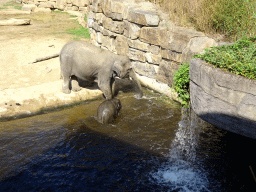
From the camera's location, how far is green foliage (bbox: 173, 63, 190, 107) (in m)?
5.73

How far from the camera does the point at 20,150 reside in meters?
5.48

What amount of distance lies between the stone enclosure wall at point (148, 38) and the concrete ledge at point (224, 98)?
1484 millimetres

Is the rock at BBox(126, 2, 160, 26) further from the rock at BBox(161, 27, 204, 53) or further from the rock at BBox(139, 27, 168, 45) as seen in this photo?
the rock at BBox(161, 27, 204, 53)

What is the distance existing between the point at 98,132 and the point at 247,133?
327 cm

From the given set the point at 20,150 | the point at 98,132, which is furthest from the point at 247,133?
the point at 20,150

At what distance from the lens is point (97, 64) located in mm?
7109

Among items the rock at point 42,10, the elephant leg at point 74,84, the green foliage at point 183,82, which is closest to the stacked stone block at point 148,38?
the green foliage at point 183,82

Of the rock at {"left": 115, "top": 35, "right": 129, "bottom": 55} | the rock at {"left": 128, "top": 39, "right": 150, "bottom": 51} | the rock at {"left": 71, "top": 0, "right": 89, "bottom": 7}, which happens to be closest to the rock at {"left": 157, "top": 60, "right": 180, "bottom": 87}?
the rock at {"left": 128, "top": 39, "right": 150, "bottom": 51}

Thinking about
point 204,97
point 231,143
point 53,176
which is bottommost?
point 53,176

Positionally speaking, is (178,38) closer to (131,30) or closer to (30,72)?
(131,30)

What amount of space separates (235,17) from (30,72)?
6.61 m

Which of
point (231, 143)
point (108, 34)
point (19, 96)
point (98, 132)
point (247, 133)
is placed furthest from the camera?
point (108, 34)

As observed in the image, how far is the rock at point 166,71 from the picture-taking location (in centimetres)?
703

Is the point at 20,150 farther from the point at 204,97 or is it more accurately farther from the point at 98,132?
the point at 204,97
